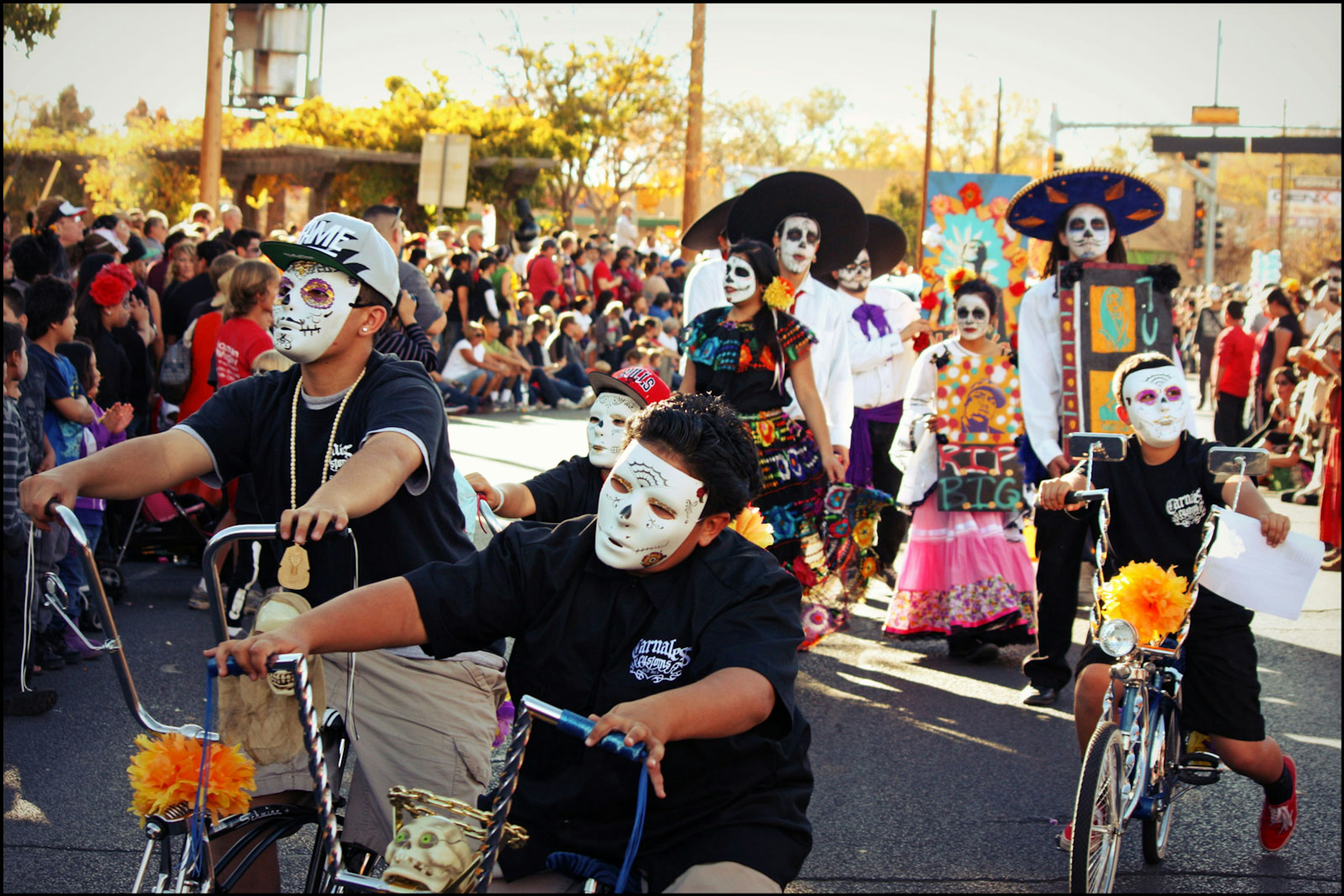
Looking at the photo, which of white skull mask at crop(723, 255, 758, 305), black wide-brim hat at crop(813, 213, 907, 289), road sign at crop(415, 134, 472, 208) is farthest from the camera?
road sign at crop(415, 134, 472, 208)

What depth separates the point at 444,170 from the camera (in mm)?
18109

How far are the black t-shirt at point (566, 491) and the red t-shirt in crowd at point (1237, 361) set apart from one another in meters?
13.0

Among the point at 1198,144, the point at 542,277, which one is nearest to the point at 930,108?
the point at 1198,144

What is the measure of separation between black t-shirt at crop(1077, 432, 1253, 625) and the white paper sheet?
13cm

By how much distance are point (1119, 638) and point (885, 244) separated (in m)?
5.18

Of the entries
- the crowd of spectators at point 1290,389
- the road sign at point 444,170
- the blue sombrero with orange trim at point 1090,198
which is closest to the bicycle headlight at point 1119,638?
the blue sombrero with orange trim at point 1090,198

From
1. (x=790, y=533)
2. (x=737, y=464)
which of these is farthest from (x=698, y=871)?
(x=790, y=533)

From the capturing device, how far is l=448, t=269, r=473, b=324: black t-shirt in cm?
1669

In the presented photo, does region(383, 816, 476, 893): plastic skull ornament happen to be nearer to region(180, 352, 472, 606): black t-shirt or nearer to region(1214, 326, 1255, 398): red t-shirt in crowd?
region(180, 352, 472, 606): black t-shirt

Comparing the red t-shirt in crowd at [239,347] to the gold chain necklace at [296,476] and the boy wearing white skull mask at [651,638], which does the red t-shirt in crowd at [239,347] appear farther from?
the boy wearing white skull mask at [651,638]

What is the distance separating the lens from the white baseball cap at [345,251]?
3338mm

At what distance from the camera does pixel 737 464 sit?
2904 millimetres

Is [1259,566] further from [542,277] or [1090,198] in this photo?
[542,277]

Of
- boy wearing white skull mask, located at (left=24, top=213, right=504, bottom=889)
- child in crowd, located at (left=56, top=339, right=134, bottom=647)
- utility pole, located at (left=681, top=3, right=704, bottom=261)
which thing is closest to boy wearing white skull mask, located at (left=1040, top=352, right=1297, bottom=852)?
boy wearing white skull mask, located at (left=24, top=213, right=504, bottom=889)
